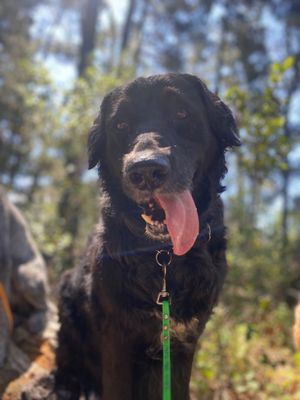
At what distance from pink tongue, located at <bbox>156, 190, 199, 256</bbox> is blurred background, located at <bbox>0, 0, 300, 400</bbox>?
4.79 ft

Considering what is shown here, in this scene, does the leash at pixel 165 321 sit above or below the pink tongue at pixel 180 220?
below

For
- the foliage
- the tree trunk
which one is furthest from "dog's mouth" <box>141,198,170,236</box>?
the tree trunk

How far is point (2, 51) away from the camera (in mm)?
14734

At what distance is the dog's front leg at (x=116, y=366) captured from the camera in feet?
8.80

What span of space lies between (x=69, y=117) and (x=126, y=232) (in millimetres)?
4866

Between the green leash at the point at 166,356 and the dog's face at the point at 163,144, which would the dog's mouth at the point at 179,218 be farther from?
the green leash at the point at 166,356

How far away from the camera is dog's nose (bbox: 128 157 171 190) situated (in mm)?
2191

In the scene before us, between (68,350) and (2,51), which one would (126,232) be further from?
(2,51)

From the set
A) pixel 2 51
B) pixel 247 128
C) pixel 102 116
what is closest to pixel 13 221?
pixel 102 116

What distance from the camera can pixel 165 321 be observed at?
2346mm

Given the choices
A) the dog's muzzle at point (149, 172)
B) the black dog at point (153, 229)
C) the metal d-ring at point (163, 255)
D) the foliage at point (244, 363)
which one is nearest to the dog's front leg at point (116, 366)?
the black dog at point (153, 229)

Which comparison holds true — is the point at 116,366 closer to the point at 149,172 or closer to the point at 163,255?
the point at 163,255

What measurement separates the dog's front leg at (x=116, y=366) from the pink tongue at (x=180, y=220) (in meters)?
0.75

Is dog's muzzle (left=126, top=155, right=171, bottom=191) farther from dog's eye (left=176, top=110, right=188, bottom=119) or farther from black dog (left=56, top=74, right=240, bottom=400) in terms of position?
dog's eye (left=176, top=110, right=188, bottom=119)
